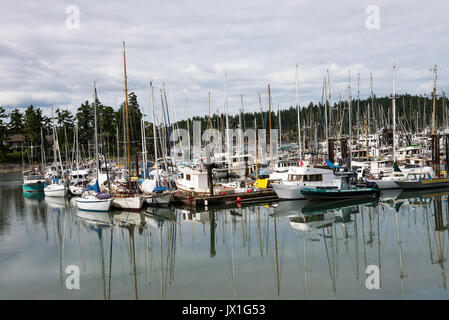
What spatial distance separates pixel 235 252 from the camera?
20.5m

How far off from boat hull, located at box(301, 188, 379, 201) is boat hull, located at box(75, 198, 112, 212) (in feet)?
56.7

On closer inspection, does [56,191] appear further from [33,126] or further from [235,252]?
[33,126]

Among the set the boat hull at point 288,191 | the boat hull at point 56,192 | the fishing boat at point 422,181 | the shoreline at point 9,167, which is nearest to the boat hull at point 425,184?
the fishing boat at point 422,181

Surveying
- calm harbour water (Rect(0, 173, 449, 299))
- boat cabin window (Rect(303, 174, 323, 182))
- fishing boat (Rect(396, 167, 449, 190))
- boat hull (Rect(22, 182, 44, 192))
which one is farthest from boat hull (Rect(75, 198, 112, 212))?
fishing boat (Rect(396, 167, 449, 190))

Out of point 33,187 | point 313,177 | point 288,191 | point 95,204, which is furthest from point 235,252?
point 33,187

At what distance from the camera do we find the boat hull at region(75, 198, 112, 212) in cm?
3247

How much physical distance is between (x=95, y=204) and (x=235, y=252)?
16.9 m

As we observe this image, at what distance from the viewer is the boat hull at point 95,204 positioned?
107 feet

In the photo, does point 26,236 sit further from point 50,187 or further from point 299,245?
point 50,187

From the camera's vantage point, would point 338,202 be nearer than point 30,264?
No

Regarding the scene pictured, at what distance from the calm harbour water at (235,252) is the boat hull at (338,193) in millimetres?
1211

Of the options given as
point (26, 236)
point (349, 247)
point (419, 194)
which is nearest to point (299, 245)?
point (349, 247)

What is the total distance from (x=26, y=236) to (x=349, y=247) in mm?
21231
